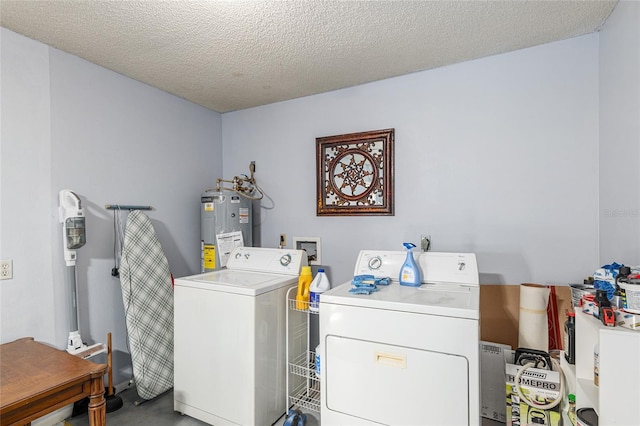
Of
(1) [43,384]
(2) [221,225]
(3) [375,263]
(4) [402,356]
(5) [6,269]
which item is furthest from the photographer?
(2) [221,225]

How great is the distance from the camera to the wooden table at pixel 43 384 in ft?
4.12

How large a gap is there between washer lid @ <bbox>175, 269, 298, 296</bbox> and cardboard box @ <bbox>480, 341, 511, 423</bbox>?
126 cm

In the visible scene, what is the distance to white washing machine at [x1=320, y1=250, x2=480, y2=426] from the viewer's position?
1.36 meters

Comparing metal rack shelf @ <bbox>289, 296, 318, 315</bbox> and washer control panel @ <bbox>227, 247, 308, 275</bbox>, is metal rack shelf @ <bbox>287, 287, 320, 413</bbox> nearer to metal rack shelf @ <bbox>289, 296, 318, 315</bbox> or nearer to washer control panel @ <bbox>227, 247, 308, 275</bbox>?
metal rack shelf @ <bbox>289, 296, 318, 315</bbox>

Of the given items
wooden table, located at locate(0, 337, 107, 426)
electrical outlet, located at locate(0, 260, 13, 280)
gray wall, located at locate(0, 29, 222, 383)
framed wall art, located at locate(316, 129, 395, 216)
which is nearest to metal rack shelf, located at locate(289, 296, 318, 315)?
framed wall art, located at locate(316, 129, 395, 216)

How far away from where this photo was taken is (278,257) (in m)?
2.34

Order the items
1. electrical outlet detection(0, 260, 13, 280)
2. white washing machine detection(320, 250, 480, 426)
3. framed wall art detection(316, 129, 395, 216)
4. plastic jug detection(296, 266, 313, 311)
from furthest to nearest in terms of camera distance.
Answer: framed wall art detection(316, 129, 395, 216)
plastic jug detection(296, 266, 313, 311)
electrical outlet detection(0, 260, 13, 280)
white washing machine detection(320, 250, 480, 426)

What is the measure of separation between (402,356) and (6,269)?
215cm

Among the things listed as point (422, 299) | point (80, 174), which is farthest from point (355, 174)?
point (80, 174)

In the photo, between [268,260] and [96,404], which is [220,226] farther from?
[96,404]

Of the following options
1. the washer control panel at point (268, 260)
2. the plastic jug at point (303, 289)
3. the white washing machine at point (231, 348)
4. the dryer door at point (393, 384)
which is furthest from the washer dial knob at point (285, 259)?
the dryer door at point (393, 384)

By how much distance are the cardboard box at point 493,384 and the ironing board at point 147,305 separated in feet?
6.95

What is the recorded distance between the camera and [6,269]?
1804mm

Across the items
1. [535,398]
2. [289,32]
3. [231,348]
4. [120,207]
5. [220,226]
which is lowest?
[535,398]
